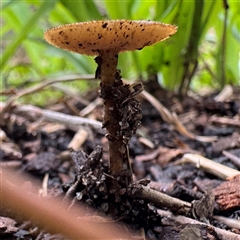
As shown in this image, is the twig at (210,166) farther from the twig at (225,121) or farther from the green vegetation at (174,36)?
the green vegetation at (174,36)

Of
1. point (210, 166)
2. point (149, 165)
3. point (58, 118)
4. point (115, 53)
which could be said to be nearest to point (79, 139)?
point (58, 118)

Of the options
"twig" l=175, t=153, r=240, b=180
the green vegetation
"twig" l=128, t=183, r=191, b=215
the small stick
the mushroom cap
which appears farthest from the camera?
the green vegetation

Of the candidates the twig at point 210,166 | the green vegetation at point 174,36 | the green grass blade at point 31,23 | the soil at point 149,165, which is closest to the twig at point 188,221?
the soil at point 149,165

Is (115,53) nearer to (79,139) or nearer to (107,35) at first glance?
(107,35)

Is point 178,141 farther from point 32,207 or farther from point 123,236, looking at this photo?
point 32,207

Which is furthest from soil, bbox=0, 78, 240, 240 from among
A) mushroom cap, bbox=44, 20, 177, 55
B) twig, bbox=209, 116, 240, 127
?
mushroom cap, bbox=44, 20, 177, 55

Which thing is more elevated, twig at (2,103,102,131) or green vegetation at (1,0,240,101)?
green vegetation at (1,0,240,101)

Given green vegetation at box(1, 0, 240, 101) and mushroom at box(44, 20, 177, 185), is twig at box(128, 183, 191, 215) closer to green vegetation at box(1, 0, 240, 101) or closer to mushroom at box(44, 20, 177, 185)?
mushroom at box(44, 20, 177, 185)
